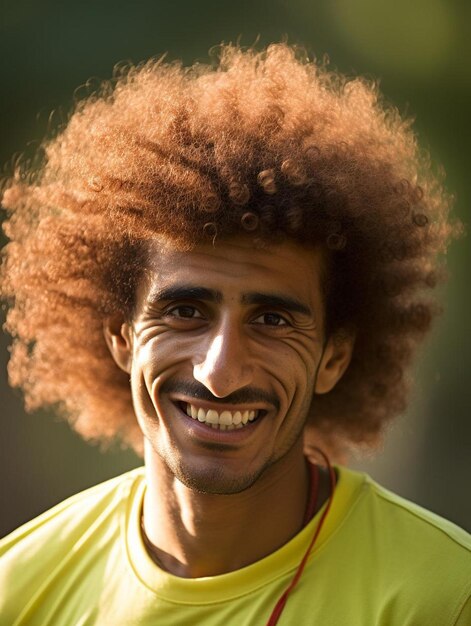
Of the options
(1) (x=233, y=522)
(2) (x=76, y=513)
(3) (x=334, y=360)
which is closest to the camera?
(1) (x=233, y=522)

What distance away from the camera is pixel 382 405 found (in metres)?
4.51

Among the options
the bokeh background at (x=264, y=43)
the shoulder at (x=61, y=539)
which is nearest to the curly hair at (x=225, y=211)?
the shoulder at (x=61, y=539)

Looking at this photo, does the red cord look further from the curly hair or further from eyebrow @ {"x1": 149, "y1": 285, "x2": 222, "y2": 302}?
eyebrow @ {"x1": 149, "y1": 285, "x2": 222, "y2": 302}

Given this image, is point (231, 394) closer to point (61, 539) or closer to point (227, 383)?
point (227, 383)

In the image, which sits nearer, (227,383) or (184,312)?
(227,383)

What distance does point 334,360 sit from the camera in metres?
4.07

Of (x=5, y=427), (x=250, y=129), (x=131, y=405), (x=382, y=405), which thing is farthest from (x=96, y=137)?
(x=5, y=427)

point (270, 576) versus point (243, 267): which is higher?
point (243, 267)

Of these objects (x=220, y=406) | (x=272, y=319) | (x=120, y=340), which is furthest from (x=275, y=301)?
(x=120, y=340)

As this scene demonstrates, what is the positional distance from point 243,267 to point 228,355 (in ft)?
0.94

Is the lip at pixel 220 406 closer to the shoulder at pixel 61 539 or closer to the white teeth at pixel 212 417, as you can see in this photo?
the white teeth at pixel 212 417

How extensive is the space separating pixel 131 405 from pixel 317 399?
0.73 meters

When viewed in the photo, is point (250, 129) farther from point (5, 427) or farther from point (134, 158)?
point (5, 427)

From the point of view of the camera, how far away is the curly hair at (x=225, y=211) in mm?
3736
